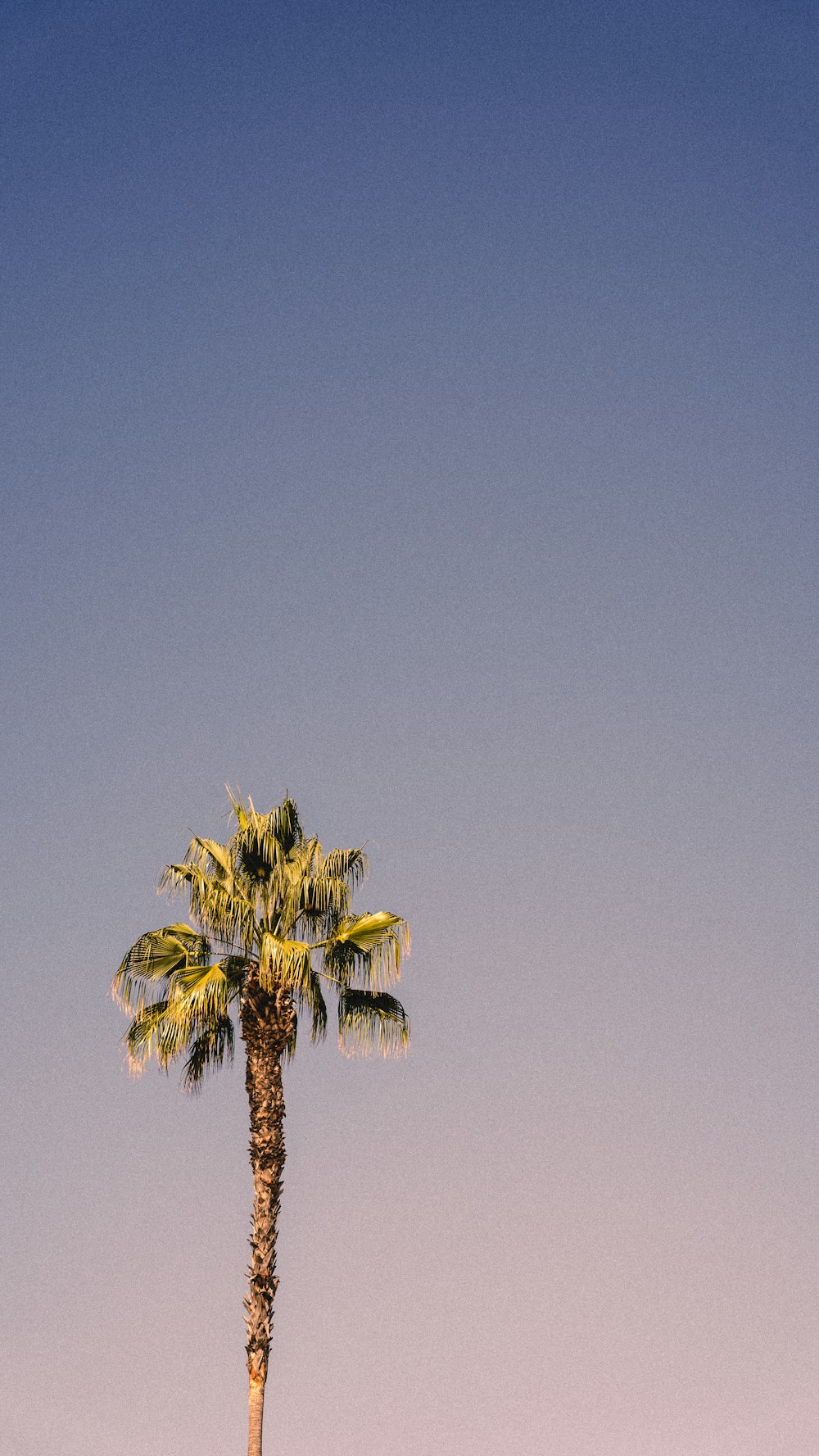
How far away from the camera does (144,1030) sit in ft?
98.5

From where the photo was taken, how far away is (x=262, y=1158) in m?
28.9

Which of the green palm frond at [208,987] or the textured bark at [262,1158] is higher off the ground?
the green palm frond at [208,987]

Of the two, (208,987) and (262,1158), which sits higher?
(208,987)

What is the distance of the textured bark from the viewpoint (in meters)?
27.8

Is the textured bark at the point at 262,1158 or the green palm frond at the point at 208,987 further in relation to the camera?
the green palm frond at the point at 208,987

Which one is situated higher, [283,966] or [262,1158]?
[283,966]

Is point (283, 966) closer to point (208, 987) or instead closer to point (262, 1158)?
point (208, 987)

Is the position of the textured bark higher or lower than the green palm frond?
lower

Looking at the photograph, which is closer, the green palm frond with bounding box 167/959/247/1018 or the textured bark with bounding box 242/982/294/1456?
the textured bark with bounding box 242/982/294/1456

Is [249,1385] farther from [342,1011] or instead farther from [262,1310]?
[342,1011]

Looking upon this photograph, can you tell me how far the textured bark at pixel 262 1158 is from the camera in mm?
27812

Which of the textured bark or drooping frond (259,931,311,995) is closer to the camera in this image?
the textured bark

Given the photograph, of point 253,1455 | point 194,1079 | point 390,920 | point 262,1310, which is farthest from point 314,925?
point 253,1455

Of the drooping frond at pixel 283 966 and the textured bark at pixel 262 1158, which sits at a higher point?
the drooping frond at pixel 283 966
